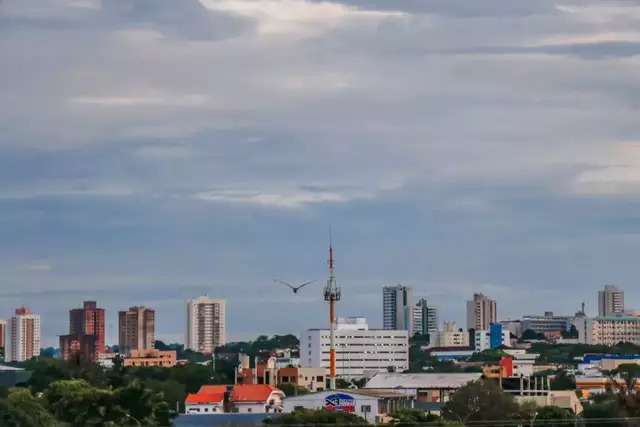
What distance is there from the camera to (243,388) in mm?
92062

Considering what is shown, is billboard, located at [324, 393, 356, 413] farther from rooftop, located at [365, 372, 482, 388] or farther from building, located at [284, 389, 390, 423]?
rooftop, located at [365, 372, 482, 388]

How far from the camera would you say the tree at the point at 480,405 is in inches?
2603

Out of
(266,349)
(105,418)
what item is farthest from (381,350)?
(105,418)

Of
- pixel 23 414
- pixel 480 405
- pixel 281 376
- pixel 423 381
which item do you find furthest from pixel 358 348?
pixel 23 414

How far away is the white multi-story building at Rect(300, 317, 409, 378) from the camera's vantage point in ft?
603

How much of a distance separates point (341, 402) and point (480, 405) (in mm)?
12147

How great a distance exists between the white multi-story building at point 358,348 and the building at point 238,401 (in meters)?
87.2

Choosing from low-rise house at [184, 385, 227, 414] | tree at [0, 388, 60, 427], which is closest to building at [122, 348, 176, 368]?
low-rise house at [184, 385, 227, 414]

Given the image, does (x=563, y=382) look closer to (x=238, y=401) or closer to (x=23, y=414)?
(x=238, y=401)

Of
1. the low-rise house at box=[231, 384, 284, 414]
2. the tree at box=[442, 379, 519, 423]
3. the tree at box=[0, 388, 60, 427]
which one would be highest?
the low-rise house at box=[231, 384, 284, 414]

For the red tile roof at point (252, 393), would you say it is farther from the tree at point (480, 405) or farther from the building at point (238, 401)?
the tree at point (480, 405)

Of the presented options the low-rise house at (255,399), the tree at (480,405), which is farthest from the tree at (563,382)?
the tree at (480,405)

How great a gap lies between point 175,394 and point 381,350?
97.2m

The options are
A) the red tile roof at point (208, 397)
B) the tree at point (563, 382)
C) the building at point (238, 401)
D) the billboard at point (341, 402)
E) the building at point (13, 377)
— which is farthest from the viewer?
the tree at point (563, 382)
